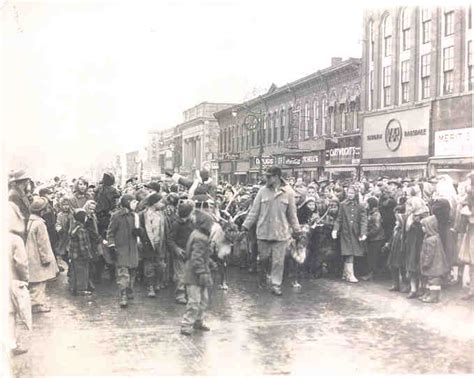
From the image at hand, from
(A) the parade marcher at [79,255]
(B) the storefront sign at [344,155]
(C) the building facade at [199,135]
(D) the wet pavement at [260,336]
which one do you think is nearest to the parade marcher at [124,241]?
(D) the wet pavement at [260,336]

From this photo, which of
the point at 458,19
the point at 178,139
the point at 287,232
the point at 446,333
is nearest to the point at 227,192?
the point at 287,232

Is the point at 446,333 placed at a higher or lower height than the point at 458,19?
lower

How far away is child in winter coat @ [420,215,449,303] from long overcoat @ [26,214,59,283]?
4.88 meters

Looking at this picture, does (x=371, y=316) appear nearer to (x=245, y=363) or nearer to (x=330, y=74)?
(x=245, y=363)

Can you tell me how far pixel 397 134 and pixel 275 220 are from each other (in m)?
13.0

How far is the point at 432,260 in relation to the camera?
845cm

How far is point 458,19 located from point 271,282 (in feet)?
36.2

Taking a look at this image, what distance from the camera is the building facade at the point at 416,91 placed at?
17.3 metres

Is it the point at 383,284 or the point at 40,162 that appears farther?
the point at 383,284

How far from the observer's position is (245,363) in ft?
18.5

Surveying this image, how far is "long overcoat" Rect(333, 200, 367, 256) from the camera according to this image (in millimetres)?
10156

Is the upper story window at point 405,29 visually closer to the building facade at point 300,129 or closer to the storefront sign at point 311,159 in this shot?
the building facade at point 300,129

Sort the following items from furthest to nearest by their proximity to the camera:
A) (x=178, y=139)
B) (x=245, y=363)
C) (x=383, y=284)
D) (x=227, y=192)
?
(x=178, y=139) → (x=227, y=192) → (x=383, y=284) → (x=245, y=363)

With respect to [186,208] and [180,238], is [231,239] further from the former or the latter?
[186,208]
